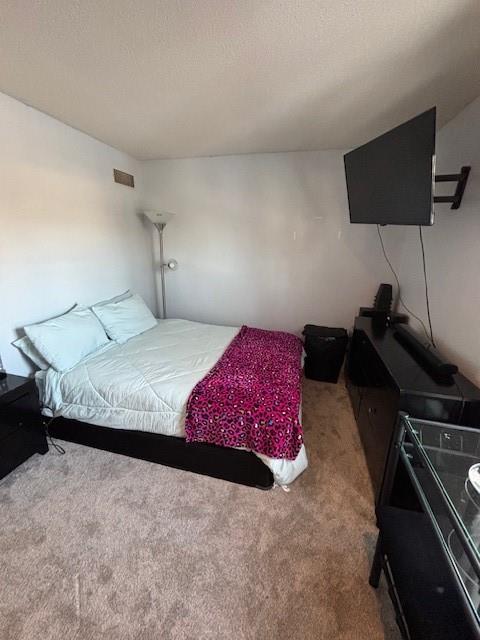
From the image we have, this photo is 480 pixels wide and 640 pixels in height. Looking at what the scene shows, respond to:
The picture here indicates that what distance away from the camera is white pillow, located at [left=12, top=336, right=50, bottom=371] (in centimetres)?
204

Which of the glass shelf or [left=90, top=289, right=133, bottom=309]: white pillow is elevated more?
[left=90, top=289, right=133, bottom=309]: white pillow

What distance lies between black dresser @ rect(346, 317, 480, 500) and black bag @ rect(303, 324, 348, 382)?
18.0 inches

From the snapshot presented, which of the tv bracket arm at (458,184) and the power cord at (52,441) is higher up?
the tv bracket arm at (458,184)

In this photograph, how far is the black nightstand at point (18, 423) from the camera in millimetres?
1694

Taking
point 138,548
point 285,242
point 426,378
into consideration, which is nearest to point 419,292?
point 426,378

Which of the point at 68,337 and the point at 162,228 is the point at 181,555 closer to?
the point at 68,337

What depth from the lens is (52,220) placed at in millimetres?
2293

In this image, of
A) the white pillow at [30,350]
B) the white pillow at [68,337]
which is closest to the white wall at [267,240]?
the white pillow at [68,337]

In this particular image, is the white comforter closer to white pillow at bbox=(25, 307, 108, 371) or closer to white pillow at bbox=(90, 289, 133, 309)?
white pillow at bbox=(25, 307, 108, 371)

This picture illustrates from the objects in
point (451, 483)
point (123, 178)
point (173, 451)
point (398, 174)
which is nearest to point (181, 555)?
point (173, 451)

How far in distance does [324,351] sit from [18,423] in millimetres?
2616

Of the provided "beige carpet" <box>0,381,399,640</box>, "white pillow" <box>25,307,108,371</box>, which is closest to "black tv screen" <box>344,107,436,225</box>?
"beige carpet" <box>0,381,399,640</box>

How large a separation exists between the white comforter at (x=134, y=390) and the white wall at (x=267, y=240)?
4.49ft

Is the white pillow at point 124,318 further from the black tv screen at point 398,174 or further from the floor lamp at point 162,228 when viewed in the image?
the black tv screen at point 398,174
